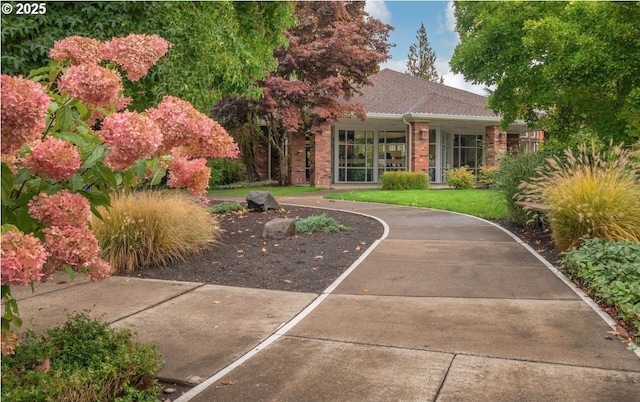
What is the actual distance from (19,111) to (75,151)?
0.33 m

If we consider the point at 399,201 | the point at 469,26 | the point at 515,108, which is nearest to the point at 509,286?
the point at 515,108

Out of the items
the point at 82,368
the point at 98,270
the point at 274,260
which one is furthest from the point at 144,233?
the point at 98,270

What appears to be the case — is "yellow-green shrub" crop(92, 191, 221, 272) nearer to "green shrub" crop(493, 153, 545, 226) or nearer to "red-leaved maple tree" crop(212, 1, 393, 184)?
"green shrub" crop(493, 153, 545, 226)

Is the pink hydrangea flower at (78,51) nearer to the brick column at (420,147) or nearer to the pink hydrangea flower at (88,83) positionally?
the pink hydrangea flower at (88,83)

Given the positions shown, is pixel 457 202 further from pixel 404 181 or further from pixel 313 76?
pixel 313 76

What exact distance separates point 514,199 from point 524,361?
22.5 ft

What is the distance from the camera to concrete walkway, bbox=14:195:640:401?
3.45 metres

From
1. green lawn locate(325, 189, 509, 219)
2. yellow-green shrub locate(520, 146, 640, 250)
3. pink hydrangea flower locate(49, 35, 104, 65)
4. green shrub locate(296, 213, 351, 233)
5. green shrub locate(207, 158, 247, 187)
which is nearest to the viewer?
pink hydrangea flower locate(49, 35, 104, 65)

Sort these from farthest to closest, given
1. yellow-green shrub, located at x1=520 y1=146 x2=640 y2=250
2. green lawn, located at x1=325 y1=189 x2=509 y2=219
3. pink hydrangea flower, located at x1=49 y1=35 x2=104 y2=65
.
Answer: green lawn, located at x1=325 y1=189 x2=509 y2=219 < yellow-green shrub, located at x1=520 y1=146 x2=640 y2=250 < pink hydrangea flower, located at x1=49 y1=35 x2=104 y2=65

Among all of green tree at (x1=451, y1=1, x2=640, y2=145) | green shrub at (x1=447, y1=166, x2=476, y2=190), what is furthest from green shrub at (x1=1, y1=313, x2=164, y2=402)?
green shrub at (x1=447, y1=166, x2=476, y2=190)

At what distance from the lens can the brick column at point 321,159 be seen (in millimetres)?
22703

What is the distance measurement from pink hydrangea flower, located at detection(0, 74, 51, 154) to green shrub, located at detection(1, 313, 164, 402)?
144 centimetres

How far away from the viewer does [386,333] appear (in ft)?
14.7

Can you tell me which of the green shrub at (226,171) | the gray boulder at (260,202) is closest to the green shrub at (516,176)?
the gray boulder at (260,202)
